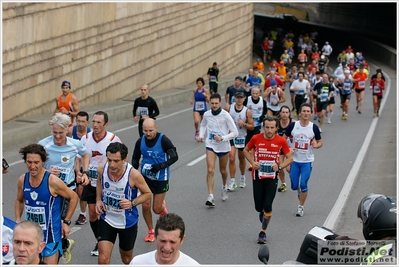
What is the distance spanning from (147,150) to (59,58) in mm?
13017

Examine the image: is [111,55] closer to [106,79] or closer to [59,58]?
[106,79]

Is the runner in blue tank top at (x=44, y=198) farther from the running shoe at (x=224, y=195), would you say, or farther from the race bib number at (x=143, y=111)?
the race bib number at (x=143, y=111)

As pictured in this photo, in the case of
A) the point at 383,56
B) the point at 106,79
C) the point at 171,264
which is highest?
the point at 171,264

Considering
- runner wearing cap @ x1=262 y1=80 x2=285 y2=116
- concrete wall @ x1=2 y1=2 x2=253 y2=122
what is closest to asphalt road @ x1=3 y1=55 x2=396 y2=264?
runner wearing cap @ x1=262 y1=80 x2=285 y2=116

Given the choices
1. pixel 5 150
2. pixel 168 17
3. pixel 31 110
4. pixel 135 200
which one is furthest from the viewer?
pixel 168 17

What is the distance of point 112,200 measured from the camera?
7.73m

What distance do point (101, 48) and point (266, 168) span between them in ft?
51.2

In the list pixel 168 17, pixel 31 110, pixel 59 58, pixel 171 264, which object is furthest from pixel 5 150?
pixel 168 17

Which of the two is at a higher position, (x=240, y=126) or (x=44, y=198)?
(x=44, y=198)

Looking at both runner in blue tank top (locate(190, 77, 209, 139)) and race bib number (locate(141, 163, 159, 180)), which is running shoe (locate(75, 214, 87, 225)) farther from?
runner in blue tank top (locate(190, 77, 209, 139))

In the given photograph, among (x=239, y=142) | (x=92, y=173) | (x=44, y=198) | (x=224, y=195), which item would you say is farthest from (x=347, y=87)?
(x=44, y=198)

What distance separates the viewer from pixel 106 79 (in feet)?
83.3

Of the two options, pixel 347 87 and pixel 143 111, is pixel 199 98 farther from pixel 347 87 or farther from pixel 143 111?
pixel 347 87

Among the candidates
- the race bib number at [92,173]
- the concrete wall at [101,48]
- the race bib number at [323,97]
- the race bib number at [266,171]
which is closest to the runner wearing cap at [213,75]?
the concrete wall at [101,48]
